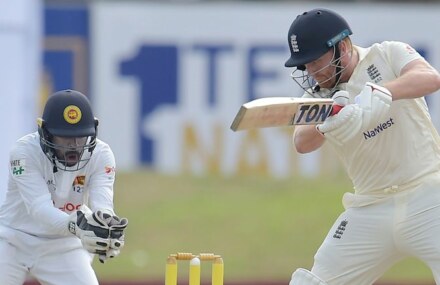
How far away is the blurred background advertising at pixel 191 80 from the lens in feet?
49.0

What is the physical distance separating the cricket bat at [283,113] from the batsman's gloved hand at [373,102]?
0.55 ft

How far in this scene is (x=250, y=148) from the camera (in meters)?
15.1

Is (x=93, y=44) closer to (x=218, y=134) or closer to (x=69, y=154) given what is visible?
(x=218, y=134)

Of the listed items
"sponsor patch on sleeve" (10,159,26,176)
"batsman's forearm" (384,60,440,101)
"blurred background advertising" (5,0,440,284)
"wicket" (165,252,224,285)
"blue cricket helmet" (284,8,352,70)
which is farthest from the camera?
"blurred background advertising" (5,0,440,284)

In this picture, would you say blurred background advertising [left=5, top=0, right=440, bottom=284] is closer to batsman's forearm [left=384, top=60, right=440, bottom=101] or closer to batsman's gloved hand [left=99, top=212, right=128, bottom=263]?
batsman's gloved hand [left=99, top=212, right=128, bottom=263]

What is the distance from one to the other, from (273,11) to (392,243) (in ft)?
29.4

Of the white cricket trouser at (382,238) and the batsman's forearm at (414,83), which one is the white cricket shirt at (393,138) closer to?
the white cricket trouser at (382,238)

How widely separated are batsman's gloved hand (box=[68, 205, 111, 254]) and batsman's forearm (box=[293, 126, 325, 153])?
3.95 feet

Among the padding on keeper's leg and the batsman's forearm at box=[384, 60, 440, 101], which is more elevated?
the batsman's forearm at box=[384, 60, 440, 101]

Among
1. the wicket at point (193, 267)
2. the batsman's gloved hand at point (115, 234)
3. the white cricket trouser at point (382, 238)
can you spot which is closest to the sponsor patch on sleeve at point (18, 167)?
the batsman's gloved hand at point (115, 234)

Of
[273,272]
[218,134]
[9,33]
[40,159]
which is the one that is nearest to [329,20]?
[40,159]

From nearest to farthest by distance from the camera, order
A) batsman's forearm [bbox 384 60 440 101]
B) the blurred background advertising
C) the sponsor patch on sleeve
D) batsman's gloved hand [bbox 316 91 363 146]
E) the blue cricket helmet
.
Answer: batsman's gloved hand [bbox 316 91 363 146]
batsman's forearm [bbox 384 60 440 101]
the blue cricket helmet
the sponsor patch on sleeve
the blurred background advertising

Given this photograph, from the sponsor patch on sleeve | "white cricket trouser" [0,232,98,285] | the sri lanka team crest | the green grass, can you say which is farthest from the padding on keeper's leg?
the green grass

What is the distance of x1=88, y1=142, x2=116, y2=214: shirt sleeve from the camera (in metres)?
6.64
